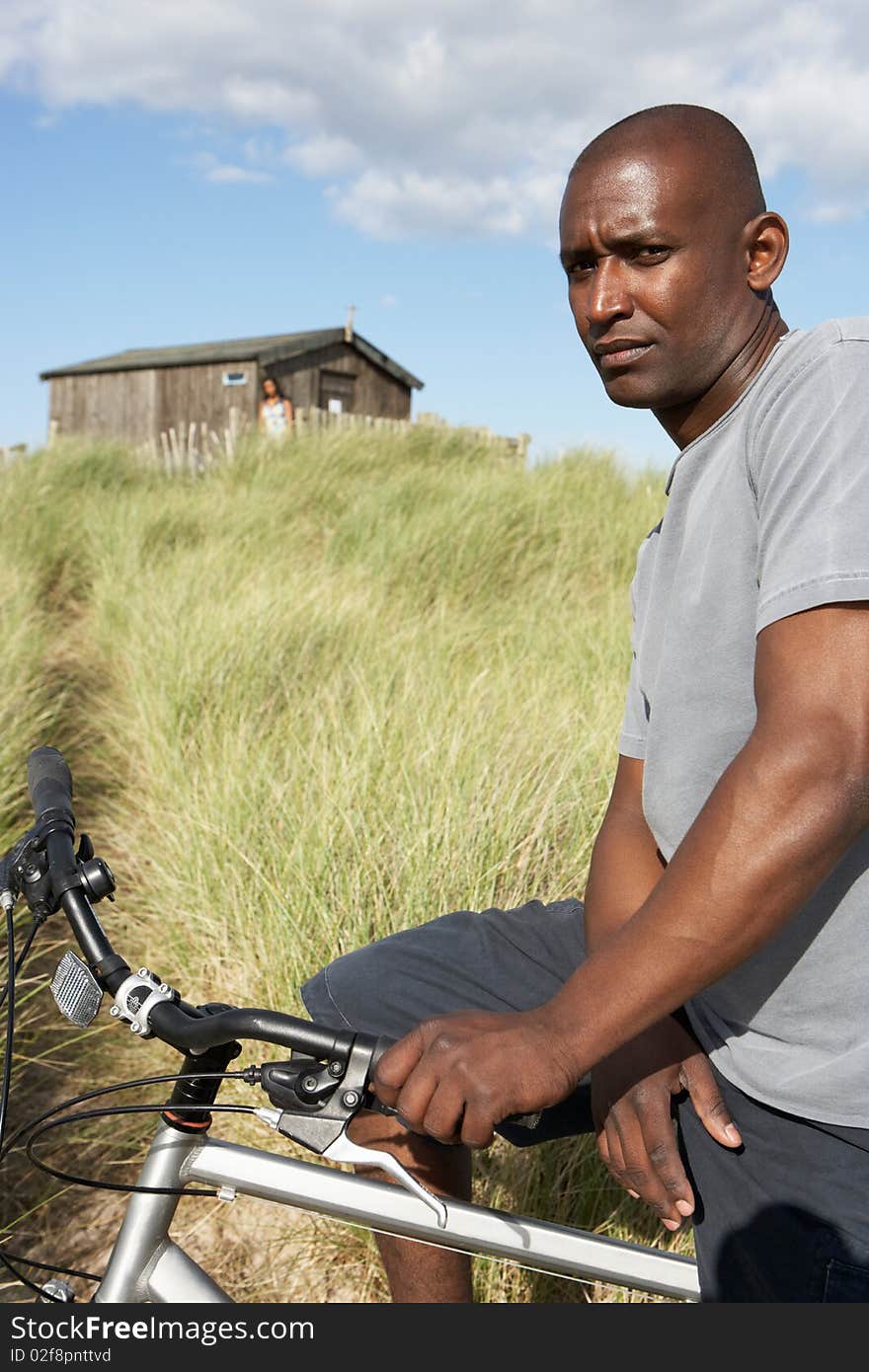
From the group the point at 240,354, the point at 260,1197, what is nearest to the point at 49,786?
the point at 260,1197

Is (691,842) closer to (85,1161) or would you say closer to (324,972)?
(324,972)

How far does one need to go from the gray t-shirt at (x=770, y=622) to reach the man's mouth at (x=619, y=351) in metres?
0.15

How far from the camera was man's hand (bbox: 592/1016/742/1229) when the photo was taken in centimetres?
135

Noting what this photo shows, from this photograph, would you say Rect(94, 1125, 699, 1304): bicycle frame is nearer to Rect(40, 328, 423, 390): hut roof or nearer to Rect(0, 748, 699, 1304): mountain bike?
Rect(0, 748, 699, 1304): mountain bike

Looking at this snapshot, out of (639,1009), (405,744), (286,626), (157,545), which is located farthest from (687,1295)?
(157,545)

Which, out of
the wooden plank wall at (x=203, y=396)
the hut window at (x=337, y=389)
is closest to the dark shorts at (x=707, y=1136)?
the wooden plank wall at (x=203, y=396)

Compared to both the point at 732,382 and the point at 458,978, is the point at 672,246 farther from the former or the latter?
the point at 458,978

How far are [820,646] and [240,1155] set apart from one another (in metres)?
0.83

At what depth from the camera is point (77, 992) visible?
109 cm

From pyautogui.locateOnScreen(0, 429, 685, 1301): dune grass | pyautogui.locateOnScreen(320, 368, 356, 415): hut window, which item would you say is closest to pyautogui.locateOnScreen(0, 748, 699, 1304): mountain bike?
pyautogui.locateOnScreen(0, 429, 685, 1301): dune grass

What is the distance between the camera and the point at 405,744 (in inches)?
146

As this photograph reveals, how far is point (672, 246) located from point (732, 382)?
0.19 metres

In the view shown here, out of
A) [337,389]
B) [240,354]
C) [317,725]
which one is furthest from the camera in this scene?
[337,389]

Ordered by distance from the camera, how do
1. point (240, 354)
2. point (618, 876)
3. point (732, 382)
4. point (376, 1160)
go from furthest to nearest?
point (240, 354) < point (618, 876) < point (732, 382) < point (376, 1160)
